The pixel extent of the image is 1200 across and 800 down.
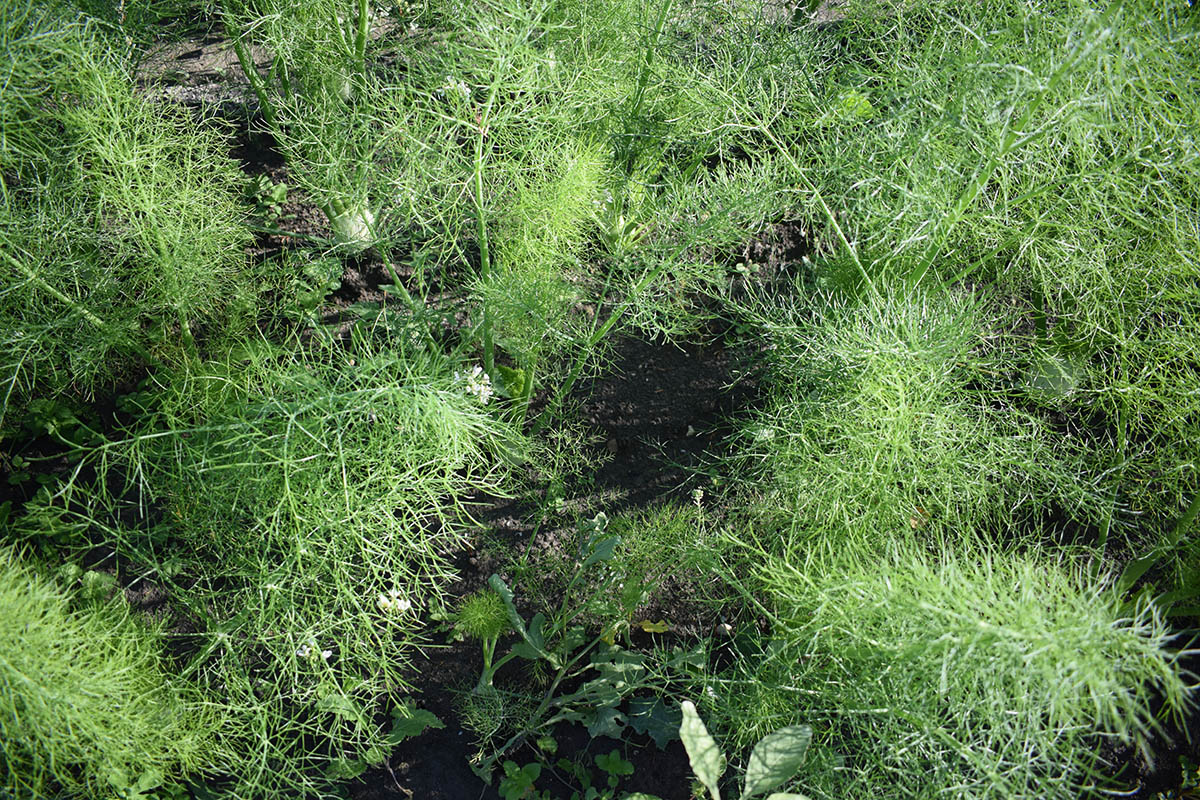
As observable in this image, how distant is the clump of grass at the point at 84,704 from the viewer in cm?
142

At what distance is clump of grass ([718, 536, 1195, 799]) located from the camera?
4.27ft

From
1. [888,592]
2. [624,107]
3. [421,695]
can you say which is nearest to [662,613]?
[421,695]

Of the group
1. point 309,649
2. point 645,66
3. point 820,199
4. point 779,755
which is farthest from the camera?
point 645,66

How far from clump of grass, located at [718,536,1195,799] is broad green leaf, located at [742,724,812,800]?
80 millimetres

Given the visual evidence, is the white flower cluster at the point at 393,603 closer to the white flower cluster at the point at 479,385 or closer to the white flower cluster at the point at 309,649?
the white flower cluster at the point at 309,649

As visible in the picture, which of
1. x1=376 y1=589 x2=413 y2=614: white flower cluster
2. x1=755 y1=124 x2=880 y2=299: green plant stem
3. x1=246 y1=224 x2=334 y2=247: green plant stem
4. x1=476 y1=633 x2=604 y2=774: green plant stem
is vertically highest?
x1=755 y1=124 x2=880 y2=299: green plant stem

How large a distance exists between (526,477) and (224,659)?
0.94 meters

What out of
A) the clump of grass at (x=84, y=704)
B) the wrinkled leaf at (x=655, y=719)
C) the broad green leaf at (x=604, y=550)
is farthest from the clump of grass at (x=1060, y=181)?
the clump of grass at (x=84, y=704)

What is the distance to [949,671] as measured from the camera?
4.70ft

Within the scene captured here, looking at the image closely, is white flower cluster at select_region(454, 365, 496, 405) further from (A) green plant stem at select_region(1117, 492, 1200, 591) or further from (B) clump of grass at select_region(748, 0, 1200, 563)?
(A) green plant stem at select_region(1117, 492, 1200, 591)

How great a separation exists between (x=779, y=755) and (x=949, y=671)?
37 cm

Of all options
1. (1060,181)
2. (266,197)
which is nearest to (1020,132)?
(1060,181)

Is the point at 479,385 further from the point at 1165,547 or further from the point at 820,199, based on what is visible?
the point at 1165,547

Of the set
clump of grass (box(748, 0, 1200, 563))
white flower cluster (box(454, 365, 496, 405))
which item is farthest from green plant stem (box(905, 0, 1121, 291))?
white flower cluster (box(454, 365, 496, 405))
